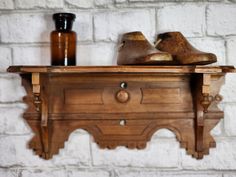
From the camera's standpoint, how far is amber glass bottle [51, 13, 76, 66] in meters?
0.80

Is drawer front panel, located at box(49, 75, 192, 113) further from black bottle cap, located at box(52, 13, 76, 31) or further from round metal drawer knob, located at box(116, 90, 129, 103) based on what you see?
black bottle cap, located at box(52, 13, 76, 31)

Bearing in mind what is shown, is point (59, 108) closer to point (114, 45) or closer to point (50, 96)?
point (50, 96)

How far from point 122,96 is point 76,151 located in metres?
0.19

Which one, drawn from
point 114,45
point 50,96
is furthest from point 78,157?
point 114,45

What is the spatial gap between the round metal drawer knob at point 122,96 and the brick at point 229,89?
0.81 ft

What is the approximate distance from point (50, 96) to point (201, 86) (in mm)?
373

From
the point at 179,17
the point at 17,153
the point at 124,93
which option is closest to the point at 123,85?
the point at 124,93

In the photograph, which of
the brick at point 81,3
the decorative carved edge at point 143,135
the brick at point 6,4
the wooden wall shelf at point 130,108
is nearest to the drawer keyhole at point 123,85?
the wooden wall shelf at point 130,108

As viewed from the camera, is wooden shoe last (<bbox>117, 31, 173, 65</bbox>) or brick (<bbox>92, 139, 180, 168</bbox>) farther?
brick (<bbox>92, 139, 180, 168</bbox>)

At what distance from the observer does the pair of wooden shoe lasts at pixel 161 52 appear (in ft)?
2.45

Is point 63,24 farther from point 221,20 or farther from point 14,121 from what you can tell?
point 221,20

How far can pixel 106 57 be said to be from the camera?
2.91 feet

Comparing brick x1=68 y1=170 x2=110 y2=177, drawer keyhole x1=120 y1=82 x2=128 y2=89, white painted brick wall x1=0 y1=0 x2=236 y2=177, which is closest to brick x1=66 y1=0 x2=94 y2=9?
white painted brick wall x1=0 y1=0 x2=236 y2=177

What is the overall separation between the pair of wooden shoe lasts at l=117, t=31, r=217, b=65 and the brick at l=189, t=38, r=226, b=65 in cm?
8
